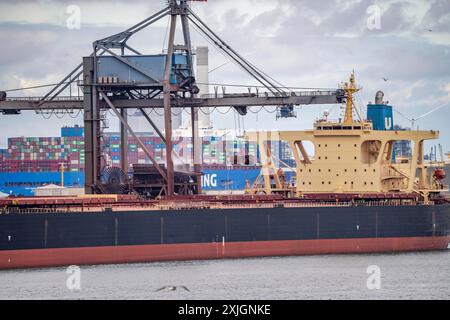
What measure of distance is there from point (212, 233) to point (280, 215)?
3915 mm

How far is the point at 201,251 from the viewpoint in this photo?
201 ft

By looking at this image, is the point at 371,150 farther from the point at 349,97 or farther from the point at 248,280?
the point at 248,280

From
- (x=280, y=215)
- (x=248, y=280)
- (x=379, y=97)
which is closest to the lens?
(x=248, y=280)

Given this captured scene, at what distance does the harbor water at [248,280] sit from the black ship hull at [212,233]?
1.37 m

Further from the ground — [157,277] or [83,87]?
[83,87]

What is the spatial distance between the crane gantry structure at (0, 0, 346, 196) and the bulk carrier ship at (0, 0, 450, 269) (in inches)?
3.2

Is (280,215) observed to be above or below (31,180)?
below

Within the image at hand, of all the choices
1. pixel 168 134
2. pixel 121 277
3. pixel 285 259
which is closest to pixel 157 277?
pixel 121 277

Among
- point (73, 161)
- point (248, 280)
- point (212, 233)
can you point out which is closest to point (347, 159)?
point (212, 233)

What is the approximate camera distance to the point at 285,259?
6084 centimetres

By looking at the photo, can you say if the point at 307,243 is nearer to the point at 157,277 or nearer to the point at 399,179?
the point at 399,179

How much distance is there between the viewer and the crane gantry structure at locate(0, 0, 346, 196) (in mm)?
68188

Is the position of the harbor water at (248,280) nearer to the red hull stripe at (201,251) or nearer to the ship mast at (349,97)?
the red hull stripe at (201,251)
